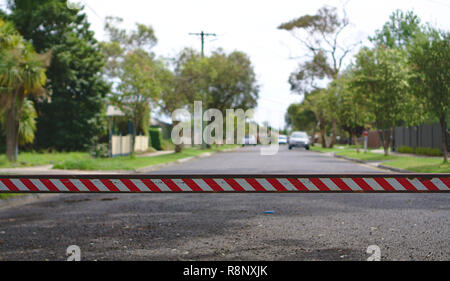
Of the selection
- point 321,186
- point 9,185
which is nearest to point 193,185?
point 321,186

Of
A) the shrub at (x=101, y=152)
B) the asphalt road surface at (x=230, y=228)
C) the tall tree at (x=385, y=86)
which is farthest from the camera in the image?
the shrub at (x=101, y=152)

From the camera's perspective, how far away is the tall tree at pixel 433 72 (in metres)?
19.0

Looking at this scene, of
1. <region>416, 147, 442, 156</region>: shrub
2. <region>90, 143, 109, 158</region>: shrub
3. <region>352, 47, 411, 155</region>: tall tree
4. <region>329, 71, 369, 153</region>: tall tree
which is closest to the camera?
<region>352, 47, 411, 155</region>: tall tree

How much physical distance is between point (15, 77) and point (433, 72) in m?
16.6

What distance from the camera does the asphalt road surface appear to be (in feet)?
19.0

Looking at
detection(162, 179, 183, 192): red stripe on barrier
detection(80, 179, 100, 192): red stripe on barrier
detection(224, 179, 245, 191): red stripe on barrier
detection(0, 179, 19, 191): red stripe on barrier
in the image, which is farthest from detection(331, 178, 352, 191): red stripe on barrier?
detection(0, 179, 19, 191): red stripe on barrier

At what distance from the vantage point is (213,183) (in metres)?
4.82

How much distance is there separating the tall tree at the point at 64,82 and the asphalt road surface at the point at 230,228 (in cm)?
2156

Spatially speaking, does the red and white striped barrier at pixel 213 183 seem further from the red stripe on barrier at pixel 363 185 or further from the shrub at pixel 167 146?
the shrub at pixel 167 146

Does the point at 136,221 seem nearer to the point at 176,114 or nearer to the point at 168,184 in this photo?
the point at 168,184

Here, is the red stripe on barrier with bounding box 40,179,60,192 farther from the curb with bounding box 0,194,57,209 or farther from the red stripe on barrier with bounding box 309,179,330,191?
the curb with bounding box 0,194,57,209

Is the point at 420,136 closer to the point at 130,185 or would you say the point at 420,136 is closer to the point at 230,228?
the point at 230,228

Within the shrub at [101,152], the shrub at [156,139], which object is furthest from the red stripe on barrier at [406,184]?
the shrub at [156,139]

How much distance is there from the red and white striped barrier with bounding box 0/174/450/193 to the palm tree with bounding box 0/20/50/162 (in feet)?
50.7
